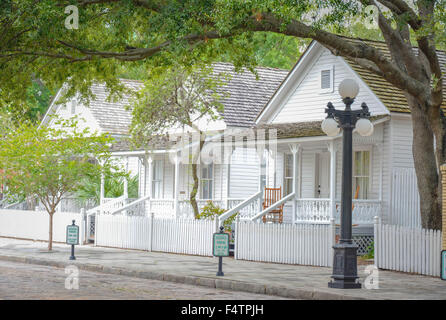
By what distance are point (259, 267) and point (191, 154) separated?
9292 millimetres

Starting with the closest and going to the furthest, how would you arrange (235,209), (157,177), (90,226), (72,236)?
(72,236)
(235,209)
(90,226)
(157,177)

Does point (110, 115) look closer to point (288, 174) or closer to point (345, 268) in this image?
point (288, 174)

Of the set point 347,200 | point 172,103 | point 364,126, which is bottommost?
point 347,200

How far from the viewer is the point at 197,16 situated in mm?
16609

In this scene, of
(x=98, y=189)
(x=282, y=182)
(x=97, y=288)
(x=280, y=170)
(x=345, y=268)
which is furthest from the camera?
(x=98, y=189)

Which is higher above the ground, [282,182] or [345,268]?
[282,182]

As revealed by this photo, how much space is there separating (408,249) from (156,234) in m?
10.2

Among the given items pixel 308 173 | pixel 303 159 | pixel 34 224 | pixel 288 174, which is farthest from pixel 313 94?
pixel 34 224

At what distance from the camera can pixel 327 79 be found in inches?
1072

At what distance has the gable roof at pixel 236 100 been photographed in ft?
102

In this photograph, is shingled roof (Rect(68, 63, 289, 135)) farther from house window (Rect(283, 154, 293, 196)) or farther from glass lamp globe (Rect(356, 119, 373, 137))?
glass lamp globe (Rect(356, 119, 373, 137))
